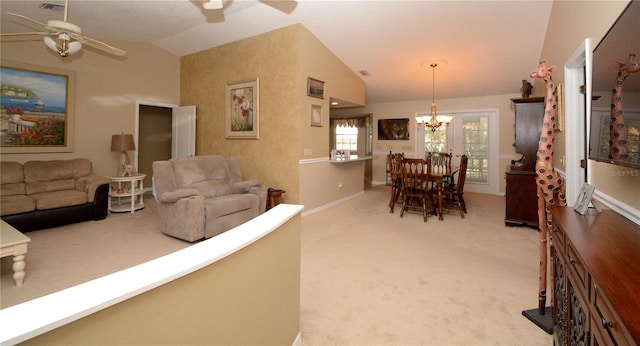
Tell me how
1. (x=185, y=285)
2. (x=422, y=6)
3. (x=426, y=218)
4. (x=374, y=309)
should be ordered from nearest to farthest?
(x=185, y=285) → (x=374, y=309) → (x=422, y=6) → (x=426, y=218)

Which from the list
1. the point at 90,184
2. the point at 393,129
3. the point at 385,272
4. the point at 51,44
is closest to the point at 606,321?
the point at 385,272

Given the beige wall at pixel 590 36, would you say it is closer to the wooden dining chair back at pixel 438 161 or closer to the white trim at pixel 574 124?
the white trim at pixel 574 124

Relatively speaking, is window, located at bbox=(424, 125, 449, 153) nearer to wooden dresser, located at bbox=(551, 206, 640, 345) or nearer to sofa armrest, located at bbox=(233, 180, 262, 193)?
sofa armrest, located at bbox=(233, 180, 262, 193)

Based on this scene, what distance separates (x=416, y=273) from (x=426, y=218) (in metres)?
2.06

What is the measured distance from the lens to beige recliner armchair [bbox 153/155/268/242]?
135 inches

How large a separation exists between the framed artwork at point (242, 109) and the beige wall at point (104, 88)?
5.97ft

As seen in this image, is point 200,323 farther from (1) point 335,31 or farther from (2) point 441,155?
(2) point 441,155

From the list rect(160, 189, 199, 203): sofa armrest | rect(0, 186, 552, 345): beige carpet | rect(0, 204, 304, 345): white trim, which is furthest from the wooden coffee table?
rect(0, 204, 304, 345): white trim

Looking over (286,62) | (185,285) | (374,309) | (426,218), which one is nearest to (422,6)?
(286,62)

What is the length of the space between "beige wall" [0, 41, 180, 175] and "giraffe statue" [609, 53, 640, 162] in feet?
22.1

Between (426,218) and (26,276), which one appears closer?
(26,276)

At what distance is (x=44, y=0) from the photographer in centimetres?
365

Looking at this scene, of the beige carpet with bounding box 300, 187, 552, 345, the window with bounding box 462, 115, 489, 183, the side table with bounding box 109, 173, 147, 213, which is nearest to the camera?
the beige carpet with bounding box 300, 187, 552, 345

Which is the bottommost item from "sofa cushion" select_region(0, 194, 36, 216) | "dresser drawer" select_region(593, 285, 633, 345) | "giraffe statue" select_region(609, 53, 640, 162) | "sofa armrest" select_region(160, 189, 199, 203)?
"sofa cushion" select_region(0, 194, 36, 216)
